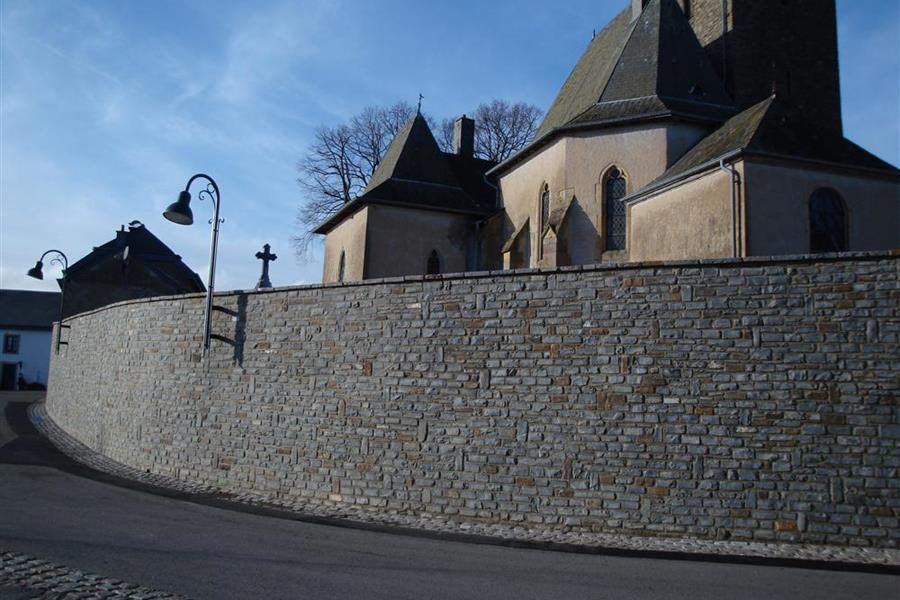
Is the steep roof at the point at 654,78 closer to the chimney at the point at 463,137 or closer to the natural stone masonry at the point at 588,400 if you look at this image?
the chimney at the point at 463,137

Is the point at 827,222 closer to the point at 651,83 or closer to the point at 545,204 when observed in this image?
the point at 651,83

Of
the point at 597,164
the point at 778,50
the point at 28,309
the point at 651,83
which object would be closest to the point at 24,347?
the point at 28,309

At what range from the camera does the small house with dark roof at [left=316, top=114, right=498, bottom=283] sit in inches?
955

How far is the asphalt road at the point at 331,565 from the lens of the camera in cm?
676

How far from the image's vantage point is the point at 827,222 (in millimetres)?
15594

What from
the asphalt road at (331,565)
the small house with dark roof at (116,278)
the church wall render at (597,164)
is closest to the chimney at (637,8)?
the church wall render at (597,164)

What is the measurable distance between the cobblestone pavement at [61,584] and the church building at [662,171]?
12777 millimetres

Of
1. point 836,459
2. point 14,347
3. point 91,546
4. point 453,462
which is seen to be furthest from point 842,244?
point 14,347

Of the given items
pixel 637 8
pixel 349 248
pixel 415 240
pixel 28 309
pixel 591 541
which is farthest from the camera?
pixel 28 309

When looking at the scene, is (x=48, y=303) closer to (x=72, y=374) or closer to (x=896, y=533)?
(x=72, y=374)

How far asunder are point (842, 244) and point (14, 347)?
49470mm

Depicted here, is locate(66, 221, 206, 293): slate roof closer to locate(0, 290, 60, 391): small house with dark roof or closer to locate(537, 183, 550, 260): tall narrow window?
locate(0, 290, 60, 391): small house with dark roof

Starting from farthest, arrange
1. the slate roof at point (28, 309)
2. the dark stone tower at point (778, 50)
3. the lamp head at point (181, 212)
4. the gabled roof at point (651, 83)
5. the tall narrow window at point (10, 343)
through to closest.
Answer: the slate roof at point (28, 309) → the tall narrow window at point (10, 343) → the dark stone tower at point (778, 50) → the gabled roof at point (651, 83) → the lamp head at point (181, 212)

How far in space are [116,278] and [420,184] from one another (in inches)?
1002
